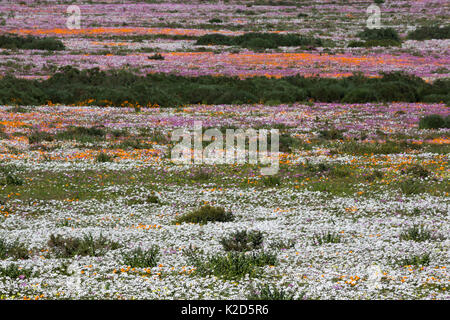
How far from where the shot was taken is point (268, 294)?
1052cm

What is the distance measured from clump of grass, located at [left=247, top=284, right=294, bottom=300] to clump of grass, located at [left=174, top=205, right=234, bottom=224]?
640 cm

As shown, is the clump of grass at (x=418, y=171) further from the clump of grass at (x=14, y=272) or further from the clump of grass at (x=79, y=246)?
the clump of grass at (x=14, y=272)

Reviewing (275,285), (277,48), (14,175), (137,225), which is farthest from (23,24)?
(275,285)

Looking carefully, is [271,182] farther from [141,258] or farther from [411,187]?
[141,258]

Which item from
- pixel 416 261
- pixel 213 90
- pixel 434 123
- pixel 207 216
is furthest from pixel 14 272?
pixel 213 90

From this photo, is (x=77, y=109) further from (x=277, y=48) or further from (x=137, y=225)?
(x=277, y=48)

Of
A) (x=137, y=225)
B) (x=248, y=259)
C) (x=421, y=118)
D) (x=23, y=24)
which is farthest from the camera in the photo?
(x=23, y=24)

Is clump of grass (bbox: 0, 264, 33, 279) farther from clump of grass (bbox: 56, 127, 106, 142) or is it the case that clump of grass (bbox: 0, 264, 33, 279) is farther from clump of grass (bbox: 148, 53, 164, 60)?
clump of grass (bbox: 148, 53, 164, 60)

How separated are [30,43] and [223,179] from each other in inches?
2203

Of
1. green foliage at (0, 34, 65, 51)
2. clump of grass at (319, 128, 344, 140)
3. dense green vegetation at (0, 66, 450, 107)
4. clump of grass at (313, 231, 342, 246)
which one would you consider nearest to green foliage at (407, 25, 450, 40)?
dense green vegetation at (0, 66, 450, 107)

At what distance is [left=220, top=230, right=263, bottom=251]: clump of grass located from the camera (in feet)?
45.4

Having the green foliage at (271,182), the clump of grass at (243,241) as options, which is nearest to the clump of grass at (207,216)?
the clump of grass at (243,241)
